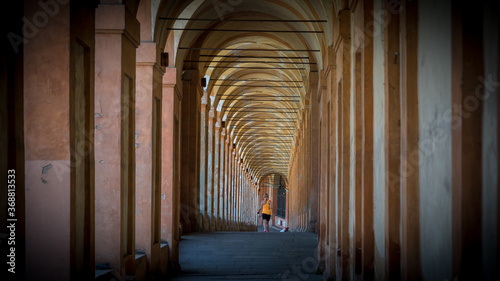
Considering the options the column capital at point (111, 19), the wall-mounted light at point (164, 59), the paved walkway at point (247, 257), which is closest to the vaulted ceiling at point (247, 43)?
the wall-mounted light at point (164, 59)

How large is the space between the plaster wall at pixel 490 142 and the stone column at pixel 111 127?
591cm

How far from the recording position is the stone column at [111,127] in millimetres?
8117

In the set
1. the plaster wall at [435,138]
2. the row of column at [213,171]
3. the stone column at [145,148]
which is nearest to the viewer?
the plaster wall at [435,138]

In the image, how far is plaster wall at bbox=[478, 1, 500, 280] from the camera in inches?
121

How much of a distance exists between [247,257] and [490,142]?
36.6 feet

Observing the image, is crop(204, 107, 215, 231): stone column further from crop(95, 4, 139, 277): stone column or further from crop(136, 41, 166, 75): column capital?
crop(95, 4, 139, 277): stone column

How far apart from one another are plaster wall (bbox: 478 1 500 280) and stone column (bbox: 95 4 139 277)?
19.4 ft

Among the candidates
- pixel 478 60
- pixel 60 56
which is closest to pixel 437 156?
pixel 478 60

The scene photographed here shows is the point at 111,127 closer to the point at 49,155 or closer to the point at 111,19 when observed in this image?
A: the point at 111,19

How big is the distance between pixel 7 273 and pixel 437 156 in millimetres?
3457

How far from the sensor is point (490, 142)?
3.17 meters

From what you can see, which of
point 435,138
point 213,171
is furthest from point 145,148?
point 213,171

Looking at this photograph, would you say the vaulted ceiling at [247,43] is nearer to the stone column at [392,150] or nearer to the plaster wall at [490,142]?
the stone column at [392,150]

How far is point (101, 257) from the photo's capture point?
26.7 feet
